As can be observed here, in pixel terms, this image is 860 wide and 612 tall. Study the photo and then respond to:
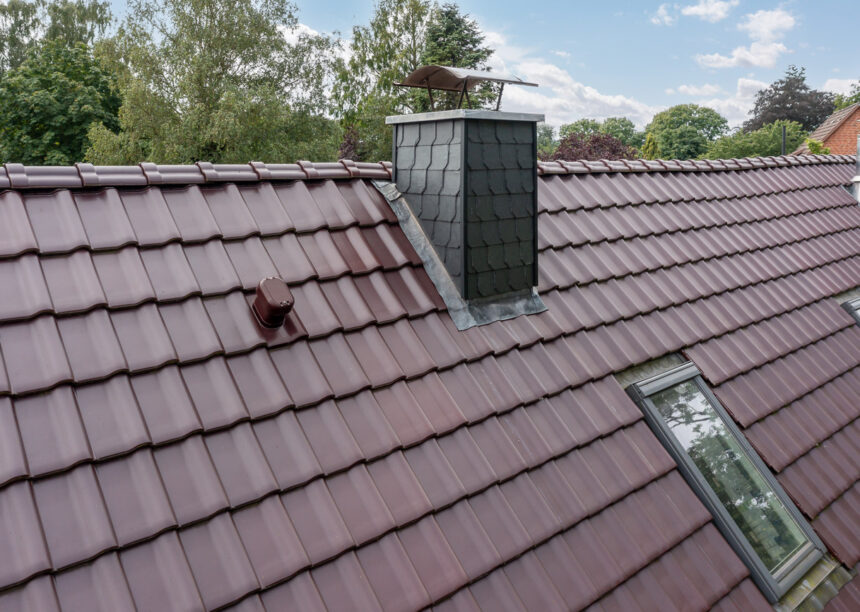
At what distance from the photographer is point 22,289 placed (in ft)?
7.43

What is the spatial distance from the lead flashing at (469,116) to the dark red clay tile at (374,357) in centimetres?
120

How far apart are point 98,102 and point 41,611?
31.8m

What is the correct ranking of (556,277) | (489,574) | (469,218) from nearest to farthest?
(489,574), (469,218), (556,277)

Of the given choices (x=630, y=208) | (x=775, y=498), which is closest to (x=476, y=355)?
(x=775, y=498)

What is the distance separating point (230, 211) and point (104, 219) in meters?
0.56

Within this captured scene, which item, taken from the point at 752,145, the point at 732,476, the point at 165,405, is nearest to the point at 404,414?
the point at 165,405

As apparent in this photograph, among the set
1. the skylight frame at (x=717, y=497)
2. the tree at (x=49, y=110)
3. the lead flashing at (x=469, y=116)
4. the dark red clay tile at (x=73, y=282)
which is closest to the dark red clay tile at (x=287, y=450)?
the dark red clay tile at (x=73, y=282)

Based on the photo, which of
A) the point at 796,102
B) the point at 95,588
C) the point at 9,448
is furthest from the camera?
the point at 796,102

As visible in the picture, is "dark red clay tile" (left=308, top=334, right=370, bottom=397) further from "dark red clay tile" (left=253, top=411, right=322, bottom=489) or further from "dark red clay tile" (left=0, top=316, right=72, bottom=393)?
"dark red clay tile" (left=0, top=316, right=72, bottom=393)

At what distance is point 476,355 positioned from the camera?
3.11 m

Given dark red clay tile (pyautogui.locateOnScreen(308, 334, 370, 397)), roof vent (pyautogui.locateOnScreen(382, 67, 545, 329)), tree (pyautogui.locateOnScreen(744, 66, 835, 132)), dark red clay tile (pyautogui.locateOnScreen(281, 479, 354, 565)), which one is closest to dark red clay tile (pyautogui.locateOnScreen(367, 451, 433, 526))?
dark red clay tile (pyautogui.locateOnScreen(281, 479, 354, 565))

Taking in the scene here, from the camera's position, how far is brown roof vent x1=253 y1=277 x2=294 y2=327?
2.51m

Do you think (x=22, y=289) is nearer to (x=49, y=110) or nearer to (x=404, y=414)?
(x=404, y=414)

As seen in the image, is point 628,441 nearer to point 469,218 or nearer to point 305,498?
point 469,218
